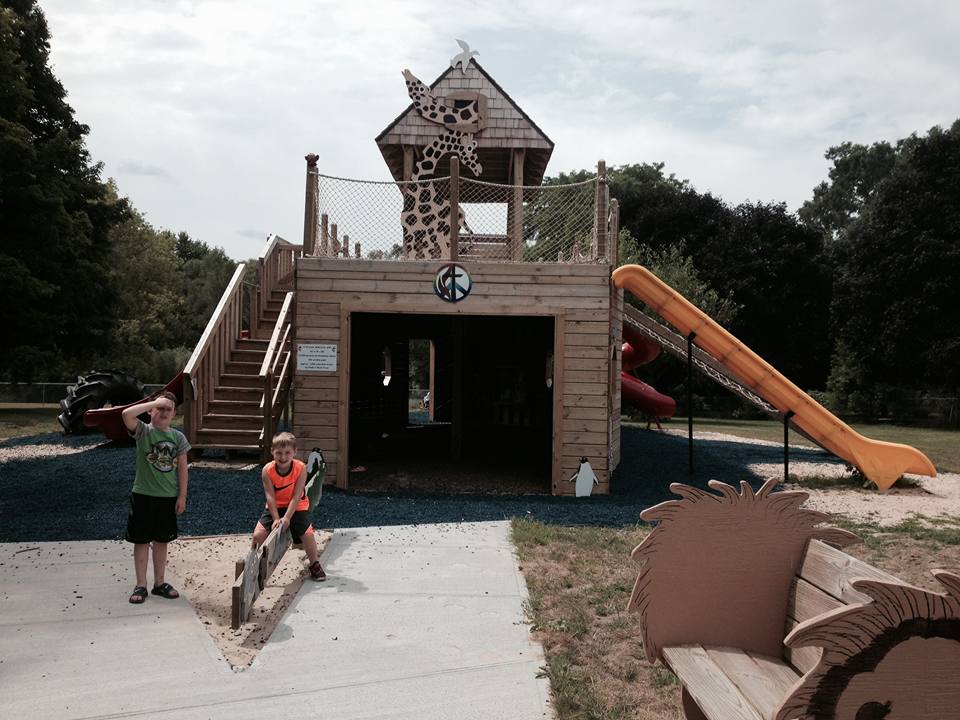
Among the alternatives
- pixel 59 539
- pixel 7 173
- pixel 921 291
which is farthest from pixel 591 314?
pixel 921 291

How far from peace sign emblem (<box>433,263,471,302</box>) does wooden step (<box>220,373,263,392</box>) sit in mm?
4660

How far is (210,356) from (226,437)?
152cm

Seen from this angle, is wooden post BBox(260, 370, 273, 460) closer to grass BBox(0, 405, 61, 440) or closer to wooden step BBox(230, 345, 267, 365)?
wooden step BBox(230, 345, 267, 365)

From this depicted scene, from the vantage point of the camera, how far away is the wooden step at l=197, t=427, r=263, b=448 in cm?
1210

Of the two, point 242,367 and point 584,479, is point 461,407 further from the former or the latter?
point 584,479

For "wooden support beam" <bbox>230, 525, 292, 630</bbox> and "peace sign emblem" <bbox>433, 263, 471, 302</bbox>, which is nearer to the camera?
"wooden support beam" <bbox>230, 525, 292, 630</bbox>

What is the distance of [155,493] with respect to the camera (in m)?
5.55

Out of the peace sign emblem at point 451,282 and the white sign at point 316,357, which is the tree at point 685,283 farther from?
the white sign at point 316,357

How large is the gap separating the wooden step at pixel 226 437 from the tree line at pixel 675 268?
5.85 metres

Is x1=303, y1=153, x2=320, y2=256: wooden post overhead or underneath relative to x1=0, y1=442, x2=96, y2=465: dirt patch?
overhead

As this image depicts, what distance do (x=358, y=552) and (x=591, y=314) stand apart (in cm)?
500

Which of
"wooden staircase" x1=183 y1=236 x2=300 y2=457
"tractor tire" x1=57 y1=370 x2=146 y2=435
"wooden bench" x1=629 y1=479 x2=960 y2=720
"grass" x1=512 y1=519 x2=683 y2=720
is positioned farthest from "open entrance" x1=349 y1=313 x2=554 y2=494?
"wooden bench" x1=629 y1=479 x2=960 y2=720

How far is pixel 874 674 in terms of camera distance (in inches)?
88.2

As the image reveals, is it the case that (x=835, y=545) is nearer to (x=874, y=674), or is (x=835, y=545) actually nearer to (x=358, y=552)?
(x=874, y=674)
